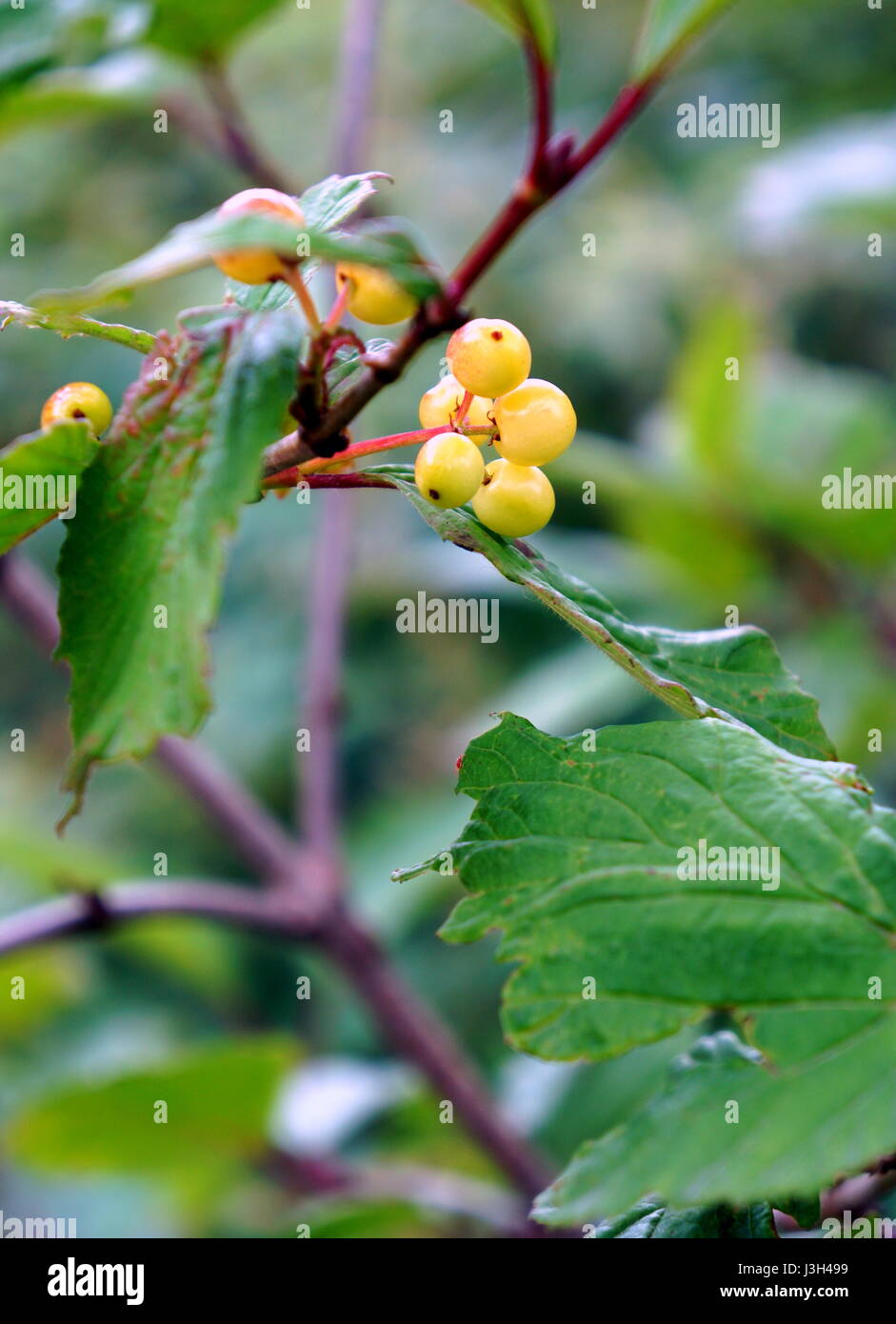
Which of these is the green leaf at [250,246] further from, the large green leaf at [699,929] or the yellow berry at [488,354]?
the large green leaf at [699,929]

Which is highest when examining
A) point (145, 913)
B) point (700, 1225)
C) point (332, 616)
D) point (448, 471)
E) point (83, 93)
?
point (83, 93)

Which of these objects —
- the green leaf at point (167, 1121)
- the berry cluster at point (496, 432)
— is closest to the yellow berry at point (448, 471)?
the berry cluster at point (496, 432)

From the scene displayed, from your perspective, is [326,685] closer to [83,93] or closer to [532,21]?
[83,93]

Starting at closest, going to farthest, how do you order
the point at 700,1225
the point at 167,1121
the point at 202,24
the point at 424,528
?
the point at 700,1225 → the point at 202,24 → the point at 167,1121 → the point at 424,528

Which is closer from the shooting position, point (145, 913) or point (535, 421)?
point (535, 421)

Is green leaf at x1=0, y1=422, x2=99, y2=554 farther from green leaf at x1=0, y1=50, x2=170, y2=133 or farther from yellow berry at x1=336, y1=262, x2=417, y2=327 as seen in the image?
green leaf at x1=0, y1=50, x2=170, y2=133

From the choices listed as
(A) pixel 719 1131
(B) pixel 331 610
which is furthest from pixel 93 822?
(A) pixel 719 1131

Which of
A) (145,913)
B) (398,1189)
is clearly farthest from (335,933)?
(398,1189)
